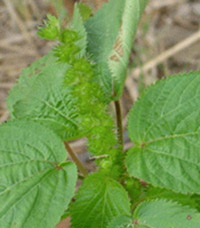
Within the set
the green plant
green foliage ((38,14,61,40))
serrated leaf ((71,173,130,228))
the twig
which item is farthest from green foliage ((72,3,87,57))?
the twig

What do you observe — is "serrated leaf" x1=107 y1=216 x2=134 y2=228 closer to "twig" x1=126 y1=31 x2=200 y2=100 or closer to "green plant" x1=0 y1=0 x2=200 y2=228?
"green plant" x1=0 y1=0 x2=200 y2=228

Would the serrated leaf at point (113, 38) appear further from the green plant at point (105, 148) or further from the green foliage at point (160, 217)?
the green foliage at point (160, 217)

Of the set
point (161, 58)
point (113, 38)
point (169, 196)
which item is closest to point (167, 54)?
point (161, 58)

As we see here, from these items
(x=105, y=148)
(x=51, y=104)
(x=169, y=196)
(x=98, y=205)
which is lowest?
(x=169, y=196)

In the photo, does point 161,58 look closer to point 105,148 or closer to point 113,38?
point 113,38

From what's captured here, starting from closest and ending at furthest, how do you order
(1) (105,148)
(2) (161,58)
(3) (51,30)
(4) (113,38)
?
(3) (51,30) → (1) (105,148) → (4) (113,38) → (2) (161,58)

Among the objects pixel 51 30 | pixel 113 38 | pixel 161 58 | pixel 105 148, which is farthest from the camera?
pixel 161 58
